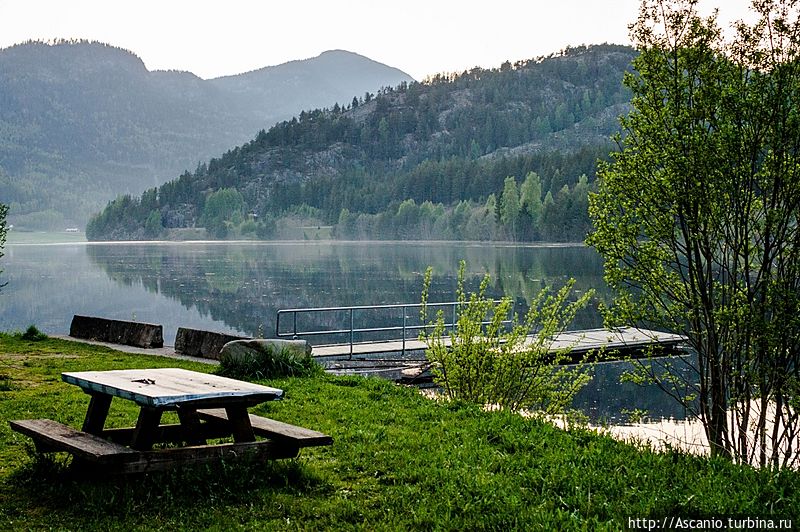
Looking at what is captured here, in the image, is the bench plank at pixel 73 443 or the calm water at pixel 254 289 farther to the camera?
the calm water at pixel 254 289

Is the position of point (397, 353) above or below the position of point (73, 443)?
below

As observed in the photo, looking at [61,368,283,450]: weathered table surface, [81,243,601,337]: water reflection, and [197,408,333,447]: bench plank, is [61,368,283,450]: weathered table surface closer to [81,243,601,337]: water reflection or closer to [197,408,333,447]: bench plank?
[197,408,333,447]: bench plank

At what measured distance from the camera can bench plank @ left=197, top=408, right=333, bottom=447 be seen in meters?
6.47

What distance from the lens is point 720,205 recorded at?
9984mm

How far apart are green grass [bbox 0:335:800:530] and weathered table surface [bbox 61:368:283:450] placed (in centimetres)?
34

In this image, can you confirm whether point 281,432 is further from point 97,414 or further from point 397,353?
point 397,353

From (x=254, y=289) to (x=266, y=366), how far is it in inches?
2098

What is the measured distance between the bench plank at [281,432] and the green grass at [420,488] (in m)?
0.20

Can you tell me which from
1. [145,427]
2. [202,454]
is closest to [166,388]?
[145,427]

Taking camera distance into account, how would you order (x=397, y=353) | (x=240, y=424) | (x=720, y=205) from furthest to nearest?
(x=397, y=353) → (x=720, y=205) → (x=240, y=424)

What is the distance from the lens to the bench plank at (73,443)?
5.87 metres

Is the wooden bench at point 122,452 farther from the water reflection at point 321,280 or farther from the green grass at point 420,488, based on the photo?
the water reflection at point 321,280

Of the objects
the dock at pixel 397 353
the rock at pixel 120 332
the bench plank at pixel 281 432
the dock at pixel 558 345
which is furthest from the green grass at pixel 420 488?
the dock at pixel 558 345

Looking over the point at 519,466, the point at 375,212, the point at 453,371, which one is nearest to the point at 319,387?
the point at 453,371
